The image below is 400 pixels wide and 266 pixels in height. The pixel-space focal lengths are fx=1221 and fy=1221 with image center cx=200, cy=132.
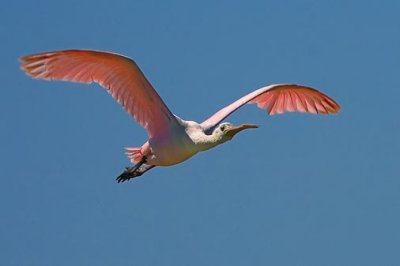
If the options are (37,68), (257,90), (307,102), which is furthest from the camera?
(307,102)

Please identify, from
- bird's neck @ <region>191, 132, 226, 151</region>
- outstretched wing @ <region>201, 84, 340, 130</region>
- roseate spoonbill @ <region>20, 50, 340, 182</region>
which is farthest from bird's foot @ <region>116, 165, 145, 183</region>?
outstretched wing @ <region>201, 84, 340, 130</region>

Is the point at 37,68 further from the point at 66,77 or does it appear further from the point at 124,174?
the point at 124,174

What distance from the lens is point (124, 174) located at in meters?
26.4

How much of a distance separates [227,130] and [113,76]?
2.62 m

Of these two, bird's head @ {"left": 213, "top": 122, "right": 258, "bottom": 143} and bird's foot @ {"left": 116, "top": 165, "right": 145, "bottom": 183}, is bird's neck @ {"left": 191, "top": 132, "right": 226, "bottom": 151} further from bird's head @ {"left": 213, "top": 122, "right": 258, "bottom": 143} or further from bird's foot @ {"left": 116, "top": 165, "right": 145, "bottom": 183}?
bird's foot @ {"left": 116, "top": 165, "right": 145, "bottom": 183}

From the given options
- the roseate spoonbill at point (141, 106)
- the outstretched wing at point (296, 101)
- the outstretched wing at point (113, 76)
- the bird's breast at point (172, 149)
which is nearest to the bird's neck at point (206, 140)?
the roseate spoonbill at point (141, 106)

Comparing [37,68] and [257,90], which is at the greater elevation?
[37,68]

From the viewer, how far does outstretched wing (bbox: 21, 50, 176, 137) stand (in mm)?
23781

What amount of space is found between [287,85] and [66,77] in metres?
6.12

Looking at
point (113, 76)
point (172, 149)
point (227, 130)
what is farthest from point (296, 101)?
point (113, 76)

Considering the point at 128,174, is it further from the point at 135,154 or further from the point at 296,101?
the point at 296,101

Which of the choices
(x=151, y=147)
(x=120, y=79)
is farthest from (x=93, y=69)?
(x=151, y=147)

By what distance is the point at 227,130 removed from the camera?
2531cm

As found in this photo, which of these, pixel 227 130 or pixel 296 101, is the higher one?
pixel 296 101
